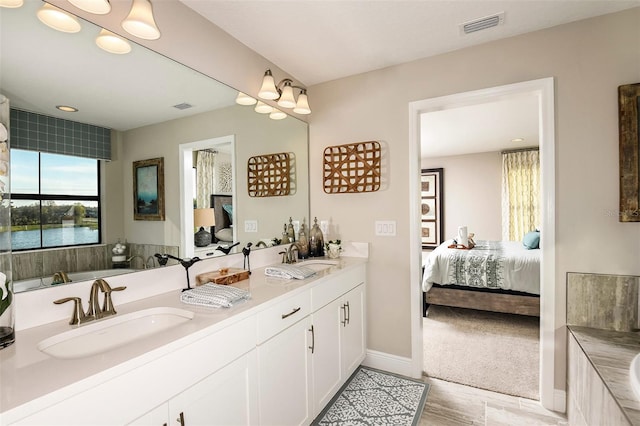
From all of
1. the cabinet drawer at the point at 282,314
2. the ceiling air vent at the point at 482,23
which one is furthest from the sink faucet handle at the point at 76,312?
the ceiling air vent at the point at 482,23

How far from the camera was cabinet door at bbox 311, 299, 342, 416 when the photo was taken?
5.91ft

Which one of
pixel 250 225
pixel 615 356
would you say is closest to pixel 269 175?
pixel 250 225

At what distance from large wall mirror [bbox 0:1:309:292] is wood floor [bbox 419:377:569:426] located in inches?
64.6

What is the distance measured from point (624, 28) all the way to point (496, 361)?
2489 millimetres

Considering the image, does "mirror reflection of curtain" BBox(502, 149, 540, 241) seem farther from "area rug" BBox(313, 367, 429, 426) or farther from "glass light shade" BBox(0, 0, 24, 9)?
"glass light shade" BBox(0, 0, 24, 9)

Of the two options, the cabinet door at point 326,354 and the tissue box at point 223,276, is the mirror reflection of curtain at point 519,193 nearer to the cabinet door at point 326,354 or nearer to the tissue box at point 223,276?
the cabinet door at point 326,354

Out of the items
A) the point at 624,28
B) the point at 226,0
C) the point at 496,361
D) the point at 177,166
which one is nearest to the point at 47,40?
the point at 177,166

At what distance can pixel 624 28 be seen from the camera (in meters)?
1.81

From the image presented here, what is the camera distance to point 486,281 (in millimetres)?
3627

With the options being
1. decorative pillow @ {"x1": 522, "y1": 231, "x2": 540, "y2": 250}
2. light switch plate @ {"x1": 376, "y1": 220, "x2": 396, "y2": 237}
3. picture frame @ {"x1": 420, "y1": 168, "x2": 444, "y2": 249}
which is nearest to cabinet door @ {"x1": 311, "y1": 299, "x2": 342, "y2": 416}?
light switch plate @ {"x1": 376, "y1": 220, "x2": 396, "y2": 237}

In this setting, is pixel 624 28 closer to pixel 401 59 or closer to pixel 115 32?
pixel 401 59

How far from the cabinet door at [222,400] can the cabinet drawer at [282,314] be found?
4.5 inches

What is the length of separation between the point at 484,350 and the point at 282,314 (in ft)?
7.44

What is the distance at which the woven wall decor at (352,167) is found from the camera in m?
2.51
